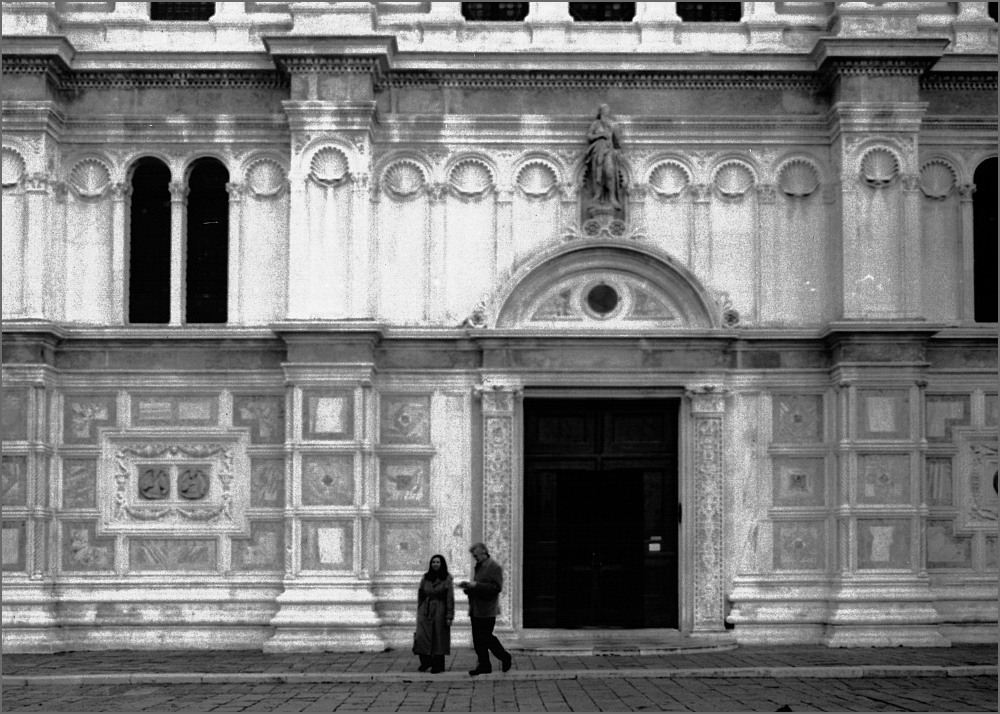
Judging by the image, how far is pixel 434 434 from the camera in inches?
920

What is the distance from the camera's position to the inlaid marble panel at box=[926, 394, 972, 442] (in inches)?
928

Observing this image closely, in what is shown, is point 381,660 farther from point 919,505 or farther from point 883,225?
point 883,225

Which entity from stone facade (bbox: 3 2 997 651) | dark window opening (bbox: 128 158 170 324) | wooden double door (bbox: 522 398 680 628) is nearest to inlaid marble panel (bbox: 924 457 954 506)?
stone facade (bbox: 3 2 997 651)

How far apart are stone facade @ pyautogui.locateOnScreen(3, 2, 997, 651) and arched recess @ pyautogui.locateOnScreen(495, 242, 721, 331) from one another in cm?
5

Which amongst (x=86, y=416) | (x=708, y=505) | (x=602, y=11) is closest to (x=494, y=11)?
(x=602, y=11)

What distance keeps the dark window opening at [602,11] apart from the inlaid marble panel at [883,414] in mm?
7003

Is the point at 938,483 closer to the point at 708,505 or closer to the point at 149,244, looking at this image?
the point at 708,505

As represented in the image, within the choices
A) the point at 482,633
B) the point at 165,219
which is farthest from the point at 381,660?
the point at 165,219

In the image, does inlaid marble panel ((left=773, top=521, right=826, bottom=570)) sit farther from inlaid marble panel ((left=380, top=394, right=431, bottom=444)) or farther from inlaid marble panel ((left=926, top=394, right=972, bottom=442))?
inlaid marble panel ((left=380, top=394, right=431, bottom=444))

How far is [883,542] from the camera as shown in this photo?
22.7m

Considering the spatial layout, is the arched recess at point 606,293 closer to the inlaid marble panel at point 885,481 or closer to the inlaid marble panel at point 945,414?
the inlaid marble panel at point 885,481

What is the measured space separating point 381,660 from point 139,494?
483 centimetres

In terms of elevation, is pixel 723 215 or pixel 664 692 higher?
pixel 723 215

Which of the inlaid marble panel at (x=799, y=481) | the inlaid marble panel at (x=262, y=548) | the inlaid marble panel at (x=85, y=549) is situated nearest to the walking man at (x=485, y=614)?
the inlaid marble panel at (x=262, y=548)
